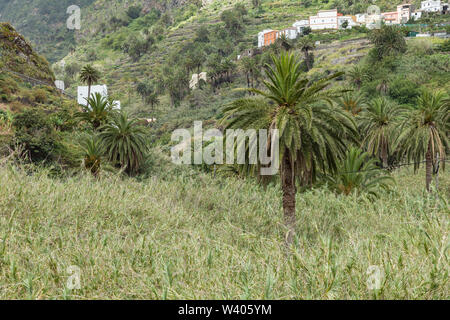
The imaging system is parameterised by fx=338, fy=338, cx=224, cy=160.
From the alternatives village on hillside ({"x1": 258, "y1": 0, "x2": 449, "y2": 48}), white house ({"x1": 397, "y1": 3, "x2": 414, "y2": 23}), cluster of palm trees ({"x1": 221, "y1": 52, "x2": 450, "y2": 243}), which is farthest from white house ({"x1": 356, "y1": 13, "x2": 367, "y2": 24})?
cluster of palm trees ({"x1": 221, "y1": 52, "x2": 450, "y2": 243})

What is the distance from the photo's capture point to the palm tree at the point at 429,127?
1978 cm

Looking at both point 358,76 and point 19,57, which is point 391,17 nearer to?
point 358,76

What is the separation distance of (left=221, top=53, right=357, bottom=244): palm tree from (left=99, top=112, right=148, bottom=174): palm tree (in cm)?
1546

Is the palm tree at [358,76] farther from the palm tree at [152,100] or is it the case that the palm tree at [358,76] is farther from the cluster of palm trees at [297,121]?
the palm tree at [152,100]

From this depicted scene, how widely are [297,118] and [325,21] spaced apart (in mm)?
109878

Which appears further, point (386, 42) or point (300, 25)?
point (300, 25)

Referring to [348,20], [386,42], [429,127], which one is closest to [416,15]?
[348,20]

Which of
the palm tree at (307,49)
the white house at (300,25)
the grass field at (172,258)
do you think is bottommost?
the grass field at (172,258)

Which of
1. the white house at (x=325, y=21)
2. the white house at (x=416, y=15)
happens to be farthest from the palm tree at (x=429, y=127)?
the white house at (x=416, y=15)

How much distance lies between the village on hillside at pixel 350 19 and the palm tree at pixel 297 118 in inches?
3836

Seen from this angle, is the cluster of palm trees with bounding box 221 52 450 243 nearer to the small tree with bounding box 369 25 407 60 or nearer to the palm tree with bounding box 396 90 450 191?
the palm tree with bounding box 396 90 450 191

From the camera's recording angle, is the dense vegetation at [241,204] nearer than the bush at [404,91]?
Yes

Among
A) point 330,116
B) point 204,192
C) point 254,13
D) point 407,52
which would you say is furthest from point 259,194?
point 254,13

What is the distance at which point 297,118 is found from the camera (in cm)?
1045
